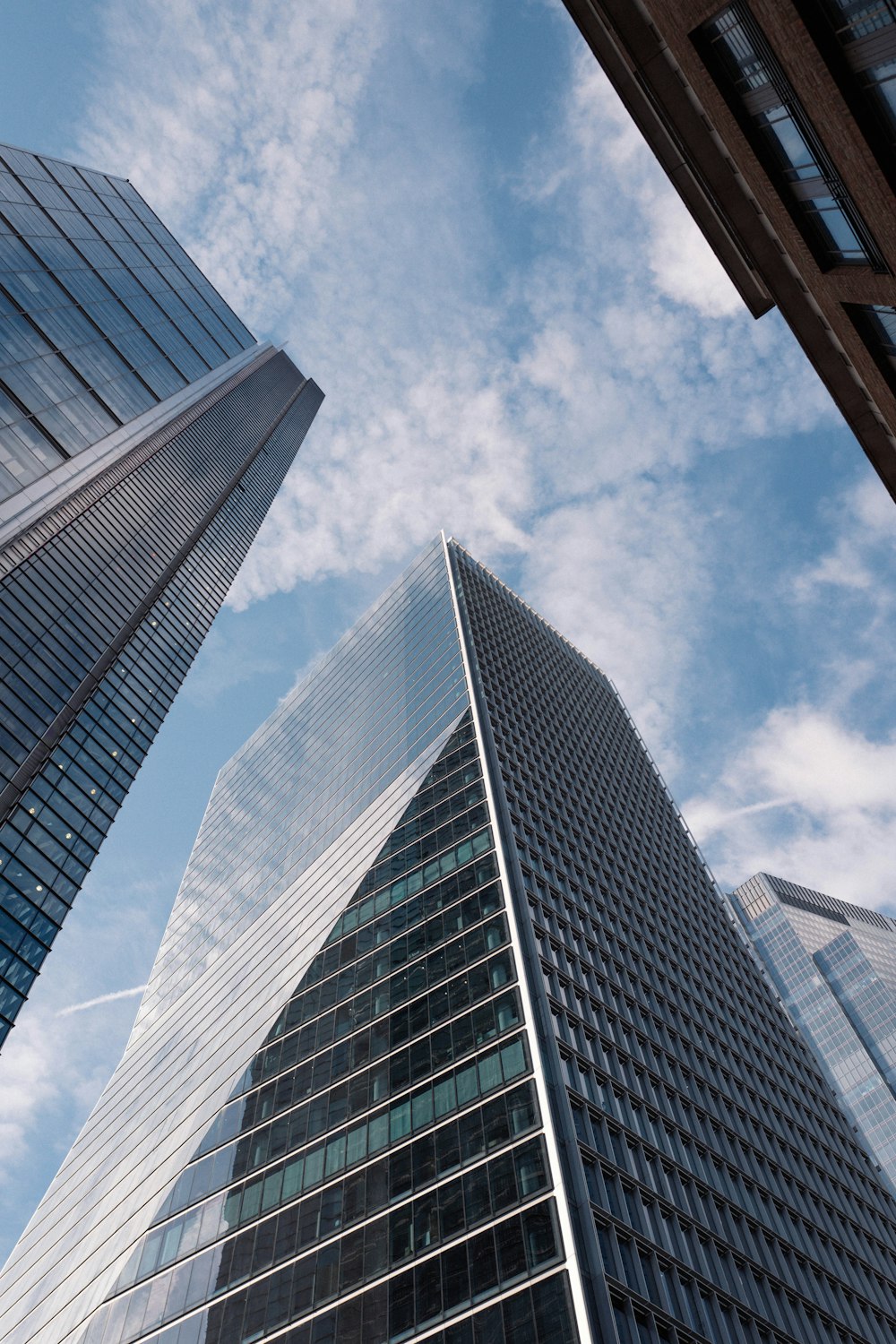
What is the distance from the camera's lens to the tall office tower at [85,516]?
50.6 m

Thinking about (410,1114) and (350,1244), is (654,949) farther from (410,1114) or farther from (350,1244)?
(350,1244)

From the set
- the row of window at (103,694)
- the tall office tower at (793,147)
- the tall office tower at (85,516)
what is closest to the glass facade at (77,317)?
the tall office tower at (85,516)

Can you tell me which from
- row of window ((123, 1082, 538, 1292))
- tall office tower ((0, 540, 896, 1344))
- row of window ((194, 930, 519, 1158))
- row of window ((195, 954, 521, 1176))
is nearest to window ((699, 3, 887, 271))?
tall office tower ((0, 540, 896, 1344))

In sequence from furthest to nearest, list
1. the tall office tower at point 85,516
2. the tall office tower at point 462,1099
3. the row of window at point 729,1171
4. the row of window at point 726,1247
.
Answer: the tall office tower at point 85,516 → the row of window at point 729,1171 → the row of window at point 726,1247 → the tall office tower at point 462,1099

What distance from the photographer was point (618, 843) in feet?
249

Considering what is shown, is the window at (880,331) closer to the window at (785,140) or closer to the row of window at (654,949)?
the window at (785,140)

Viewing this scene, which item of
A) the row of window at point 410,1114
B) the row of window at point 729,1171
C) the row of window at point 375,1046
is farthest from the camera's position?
the row of window at point 375,1046

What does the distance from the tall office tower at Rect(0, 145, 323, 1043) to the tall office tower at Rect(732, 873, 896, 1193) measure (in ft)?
398

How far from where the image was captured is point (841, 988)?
168 metres

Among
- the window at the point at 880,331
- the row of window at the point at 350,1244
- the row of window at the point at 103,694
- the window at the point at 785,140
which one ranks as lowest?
the row of window at the point at 350,1244

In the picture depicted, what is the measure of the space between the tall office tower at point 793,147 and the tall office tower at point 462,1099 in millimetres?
28209

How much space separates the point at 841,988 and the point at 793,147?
563ft

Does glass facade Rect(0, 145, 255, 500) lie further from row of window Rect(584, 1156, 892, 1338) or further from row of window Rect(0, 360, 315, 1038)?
row of window Rect(584, 1156, 892, 1338)

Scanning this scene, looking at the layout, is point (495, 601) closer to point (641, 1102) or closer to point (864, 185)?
point (641, 1102)
